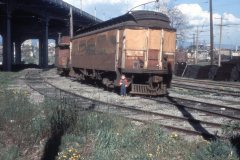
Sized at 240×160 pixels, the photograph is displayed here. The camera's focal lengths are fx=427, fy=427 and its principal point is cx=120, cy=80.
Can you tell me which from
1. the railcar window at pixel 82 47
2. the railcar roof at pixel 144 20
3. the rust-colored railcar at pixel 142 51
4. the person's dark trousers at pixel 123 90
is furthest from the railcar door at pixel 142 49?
the railcar window at pixel 82 47

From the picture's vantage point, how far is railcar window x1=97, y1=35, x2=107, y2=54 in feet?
71.4

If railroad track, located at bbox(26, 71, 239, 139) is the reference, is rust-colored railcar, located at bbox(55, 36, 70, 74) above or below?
above

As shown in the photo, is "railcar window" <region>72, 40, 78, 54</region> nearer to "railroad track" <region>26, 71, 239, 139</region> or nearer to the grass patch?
"railroad track" <region>26, 71, 239, 139</region>

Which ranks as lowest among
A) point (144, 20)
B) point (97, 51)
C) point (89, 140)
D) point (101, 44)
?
point (89, 140)

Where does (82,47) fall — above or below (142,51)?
above

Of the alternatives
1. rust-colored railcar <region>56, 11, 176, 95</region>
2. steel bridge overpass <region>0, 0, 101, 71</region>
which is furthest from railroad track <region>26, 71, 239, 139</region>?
steel bridge overpass <region>0, 0, 101, 71</region>

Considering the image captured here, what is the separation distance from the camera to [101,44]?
2238 cm

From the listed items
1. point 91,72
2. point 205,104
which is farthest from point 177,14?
point 205,104

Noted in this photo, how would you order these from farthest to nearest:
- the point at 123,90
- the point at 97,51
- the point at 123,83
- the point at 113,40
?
the point at 97,51, the point at 113,40, the point at 123,90, the point at 123,83

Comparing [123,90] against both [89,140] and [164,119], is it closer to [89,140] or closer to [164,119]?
[164,119]

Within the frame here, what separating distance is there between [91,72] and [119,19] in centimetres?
574

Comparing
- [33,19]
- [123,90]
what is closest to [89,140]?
[123,90]

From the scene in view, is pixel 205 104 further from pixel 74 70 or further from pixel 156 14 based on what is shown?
pixel 74 70

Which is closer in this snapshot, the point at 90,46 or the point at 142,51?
the point at 142,51
